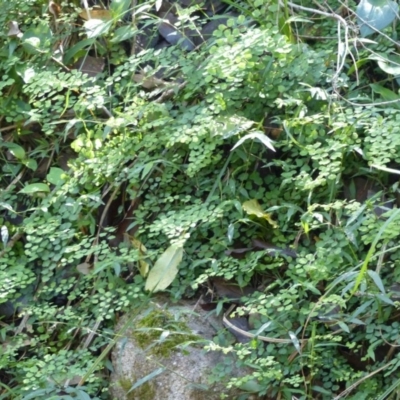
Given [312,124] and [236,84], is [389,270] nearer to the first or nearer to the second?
[312,124]

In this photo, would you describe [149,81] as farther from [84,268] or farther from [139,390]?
[139,390]

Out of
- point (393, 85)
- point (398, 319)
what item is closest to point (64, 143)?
point (393, 85)

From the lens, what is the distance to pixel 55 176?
3.45 meters

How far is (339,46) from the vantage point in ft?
10.5

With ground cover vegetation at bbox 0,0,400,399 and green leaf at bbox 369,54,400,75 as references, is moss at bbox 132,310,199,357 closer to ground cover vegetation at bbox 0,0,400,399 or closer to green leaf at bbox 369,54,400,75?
ground cover vegetation at bbox 0,0,400,399

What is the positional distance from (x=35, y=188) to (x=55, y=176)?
0.30 feet

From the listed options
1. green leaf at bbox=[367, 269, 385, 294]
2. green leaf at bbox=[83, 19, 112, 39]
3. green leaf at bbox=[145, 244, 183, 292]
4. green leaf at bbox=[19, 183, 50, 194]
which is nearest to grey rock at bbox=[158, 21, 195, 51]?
green leaf at bbox=[83, 19, 112, 39]

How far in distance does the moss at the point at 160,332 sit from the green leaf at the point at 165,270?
0.30 ft

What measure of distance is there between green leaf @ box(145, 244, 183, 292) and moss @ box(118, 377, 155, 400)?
33 centimetres

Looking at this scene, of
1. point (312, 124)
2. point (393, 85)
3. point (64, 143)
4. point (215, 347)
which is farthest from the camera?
point (64, 143)

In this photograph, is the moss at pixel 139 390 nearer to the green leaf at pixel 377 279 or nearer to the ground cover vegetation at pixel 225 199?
the ground cover vegetation at pixel 225 199

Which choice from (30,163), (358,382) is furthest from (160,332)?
(30,163)

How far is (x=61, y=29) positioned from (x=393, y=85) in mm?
1476

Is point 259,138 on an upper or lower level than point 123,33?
lower
